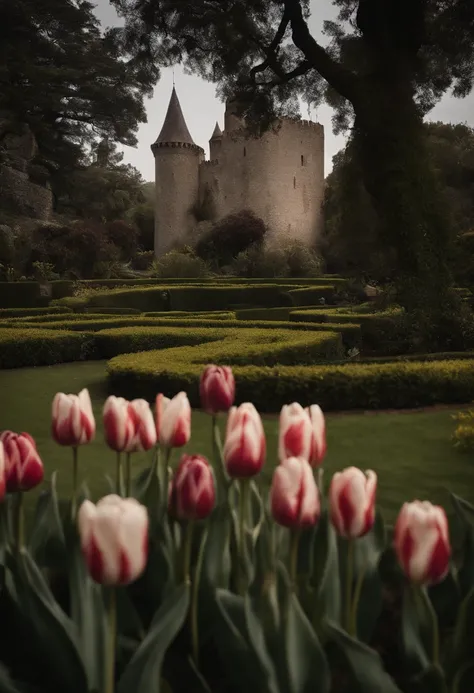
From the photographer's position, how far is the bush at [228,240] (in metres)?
32.4

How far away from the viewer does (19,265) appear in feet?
69.8

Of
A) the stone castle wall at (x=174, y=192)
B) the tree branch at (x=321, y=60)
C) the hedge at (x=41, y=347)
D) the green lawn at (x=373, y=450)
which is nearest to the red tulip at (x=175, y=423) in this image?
the green lawn at (x=373, y=450)

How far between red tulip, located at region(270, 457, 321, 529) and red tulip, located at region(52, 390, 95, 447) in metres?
0.72

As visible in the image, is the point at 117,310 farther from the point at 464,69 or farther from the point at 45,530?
the point at 45,530

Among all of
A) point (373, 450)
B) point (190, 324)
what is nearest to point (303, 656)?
point (373, 450)

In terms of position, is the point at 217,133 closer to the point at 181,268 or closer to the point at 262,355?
the point at 181,268

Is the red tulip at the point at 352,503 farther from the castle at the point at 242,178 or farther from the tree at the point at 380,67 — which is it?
the castle at the point at 242,178

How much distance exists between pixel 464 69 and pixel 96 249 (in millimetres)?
14020

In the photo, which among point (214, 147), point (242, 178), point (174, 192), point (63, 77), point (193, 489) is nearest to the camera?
point (193, 489)

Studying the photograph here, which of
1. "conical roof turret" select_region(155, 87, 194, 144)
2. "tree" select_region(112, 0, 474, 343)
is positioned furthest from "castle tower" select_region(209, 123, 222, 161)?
"tree" select_region(112, 0, 474, 343)

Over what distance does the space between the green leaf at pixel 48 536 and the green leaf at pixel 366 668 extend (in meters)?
0.98

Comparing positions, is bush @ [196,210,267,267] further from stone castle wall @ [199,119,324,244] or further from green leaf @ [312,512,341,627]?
green leaf @ [312,512,341,627]

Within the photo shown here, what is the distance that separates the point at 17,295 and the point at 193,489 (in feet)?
50.3

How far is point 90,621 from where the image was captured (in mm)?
1476
